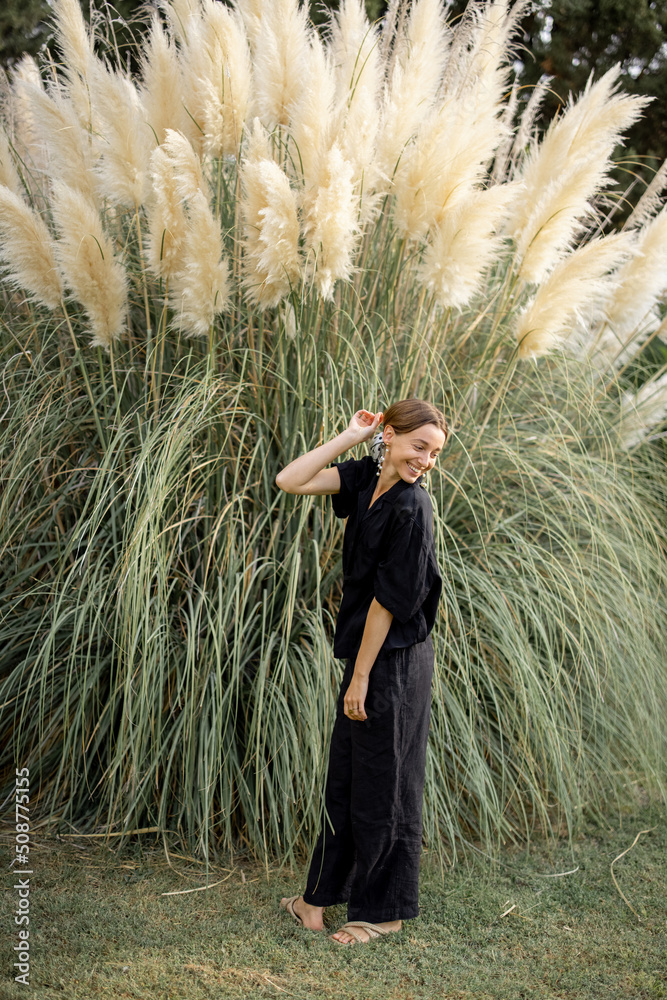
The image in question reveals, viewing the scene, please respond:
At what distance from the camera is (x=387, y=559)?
7.89ft

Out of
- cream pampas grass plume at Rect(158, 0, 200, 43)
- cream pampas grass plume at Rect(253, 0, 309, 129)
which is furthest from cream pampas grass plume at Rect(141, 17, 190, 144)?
cream pampas grass plume at Rect(253, 0, 309, 129)

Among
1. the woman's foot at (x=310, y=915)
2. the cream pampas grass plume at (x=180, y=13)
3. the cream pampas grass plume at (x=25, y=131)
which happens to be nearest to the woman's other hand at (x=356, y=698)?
the woman's foot at (x=310, y=915)

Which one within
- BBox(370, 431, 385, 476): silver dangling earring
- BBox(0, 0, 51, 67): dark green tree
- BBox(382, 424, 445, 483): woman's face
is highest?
BBox(382, 424, 445, 483): woman's face

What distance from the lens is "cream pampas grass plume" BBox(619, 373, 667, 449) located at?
3.94 metres

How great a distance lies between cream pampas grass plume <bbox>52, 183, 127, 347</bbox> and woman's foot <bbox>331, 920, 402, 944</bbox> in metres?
2.07

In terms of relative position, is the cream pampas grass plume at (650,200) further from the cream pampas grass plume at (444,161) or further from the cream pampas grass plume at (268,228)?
the cream pampas grass plume at (268,228)

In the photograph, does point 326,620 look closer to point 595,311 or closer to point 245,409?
point 245,409

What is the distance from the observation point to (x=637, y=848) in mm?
3191

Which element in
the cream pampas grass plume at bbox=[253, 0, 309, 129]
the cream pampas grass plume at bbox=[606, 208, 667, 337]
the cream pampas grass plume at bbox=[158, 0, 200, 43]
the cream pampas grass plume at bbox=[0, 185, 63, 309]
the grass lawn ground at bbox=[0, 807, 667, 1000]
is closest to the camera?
the grass lawn ground at bbox=[0, 807, 667, 1000]

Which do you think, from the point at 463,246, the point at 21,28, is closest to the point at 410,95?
the point at 463,246

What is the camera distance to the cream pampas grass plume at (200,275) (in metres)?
2.85

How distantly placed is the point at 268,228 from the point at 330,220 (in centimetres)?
20

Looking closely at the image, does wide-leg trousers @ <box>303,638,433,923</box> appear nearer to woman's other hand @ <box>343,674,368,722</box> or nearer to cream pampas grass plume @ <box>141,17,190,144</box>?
woman's other hand @ <box>343,674,368,722</box>

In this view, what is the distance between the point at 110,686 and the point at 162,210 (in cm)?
164
